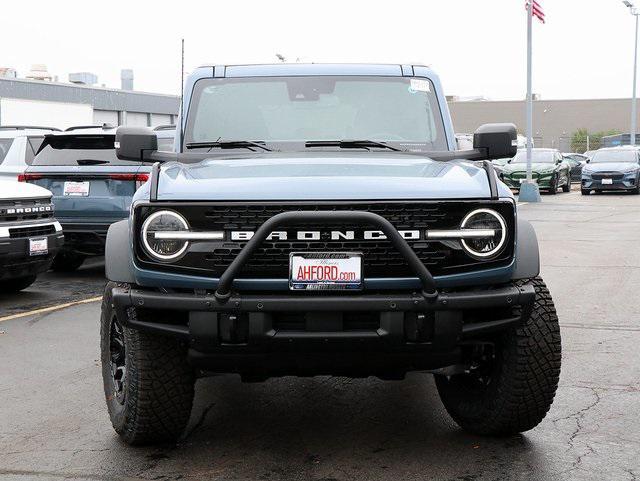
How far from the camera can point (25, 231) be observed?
9734mm

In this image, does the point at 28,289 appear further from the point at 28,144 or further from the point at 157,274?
the point at 157,274

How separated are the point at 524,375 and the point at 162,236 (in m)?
1.76

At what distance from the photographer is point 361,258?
439 cm

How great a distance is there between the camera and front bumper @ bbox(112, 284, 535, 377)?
4297mm

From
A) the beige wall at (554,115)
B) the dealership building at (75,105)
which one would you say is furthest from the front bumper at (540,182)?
the beige wall at (554,115)

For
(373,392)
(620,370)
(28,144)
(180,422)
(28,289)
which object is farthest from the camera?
(28,144)

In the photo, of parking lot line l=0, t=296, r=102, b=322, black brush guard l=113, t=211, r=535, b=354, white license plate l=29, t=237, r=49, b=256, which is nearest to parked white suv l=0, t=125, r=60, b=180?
white license plate l=29, t=237, r=49, b=256

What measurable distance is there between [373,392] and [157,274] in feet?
7.04

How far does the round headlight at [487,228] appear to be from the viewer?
4523 millimetres

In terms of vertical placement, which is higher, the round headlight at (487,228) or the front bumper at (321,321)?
the round headlight at (487,228)

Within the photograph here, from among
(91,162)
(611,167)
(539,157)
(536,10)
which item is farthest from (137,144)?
(539,157)

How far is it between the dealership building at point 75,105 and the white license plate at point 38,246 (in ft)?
103

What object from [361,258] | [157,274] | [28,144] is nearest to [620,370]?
[361,258]

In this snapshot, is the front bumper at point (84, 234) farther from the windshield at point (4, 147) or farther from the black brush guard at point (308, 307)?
the black brush guard at point (308, 307)
